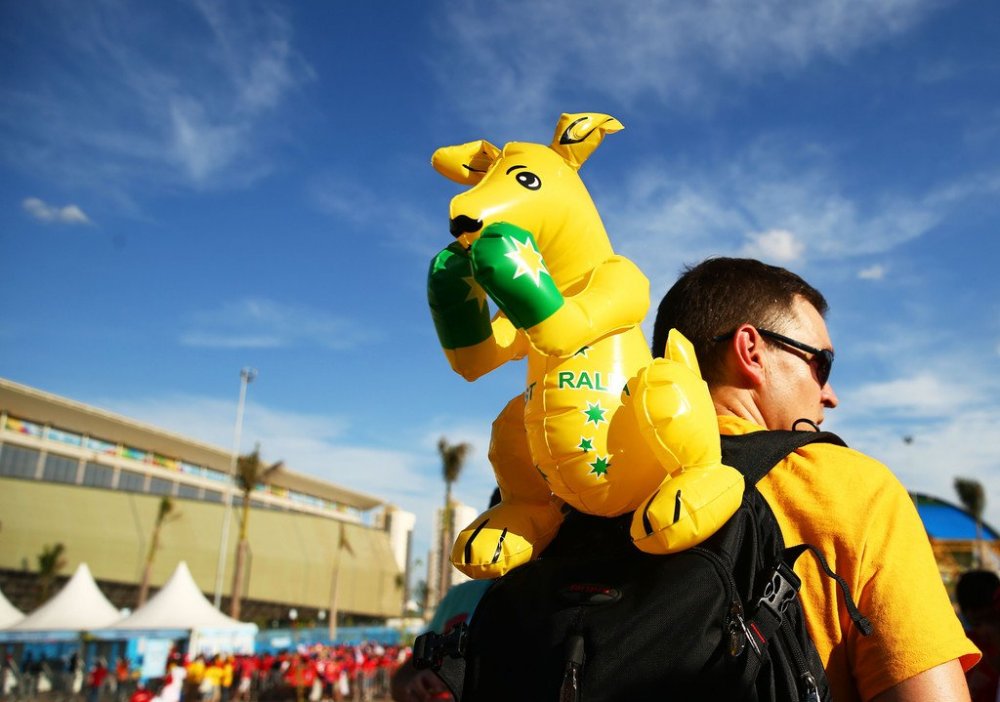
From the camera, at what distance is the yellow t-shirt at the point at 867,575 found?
131 centimetres

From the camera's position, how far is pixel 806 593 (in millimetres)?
1414

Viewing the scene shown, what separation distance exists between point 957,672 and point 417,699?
5.34 ft

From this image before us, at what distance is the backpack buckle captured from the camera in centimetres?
125

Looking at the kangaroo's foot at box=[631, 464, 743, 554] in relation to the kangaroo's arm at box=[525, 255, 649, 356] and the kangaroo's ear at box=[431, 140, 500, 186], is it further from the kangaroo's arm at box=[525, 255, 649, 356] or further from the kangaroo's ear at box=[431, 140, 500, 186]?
the kangaroo's ear at box=[431, 140, 500, 186]

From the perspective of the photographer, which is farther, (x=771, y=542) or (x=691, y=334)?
(x=691, y=334)

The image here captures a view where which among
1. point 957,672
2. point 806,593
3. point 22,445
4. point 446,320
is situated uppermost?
point 22,445

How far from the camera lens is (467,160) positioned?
189cm

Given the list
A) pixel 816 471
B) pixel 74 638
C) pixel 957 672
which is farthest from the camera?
pixel 74 638

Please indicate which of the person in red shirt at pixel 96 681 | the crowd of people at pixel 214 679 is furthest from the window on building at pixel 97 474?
the person in red shirt at pixel 96 681

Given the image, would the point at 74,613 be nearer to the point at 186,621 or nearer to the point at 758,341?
the point at 186,621

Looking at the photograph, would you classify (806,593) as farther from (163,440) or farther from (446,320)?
(163,440)

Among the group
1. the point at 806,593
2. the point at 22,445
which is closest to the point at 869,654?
the point at 806,593

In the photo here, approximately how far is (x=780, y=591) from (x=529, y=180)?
3.13 feet

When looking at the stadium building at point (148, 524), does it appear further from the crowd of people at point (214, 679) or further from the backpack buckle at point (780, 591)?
the backpack buckle at point (780, 591)
